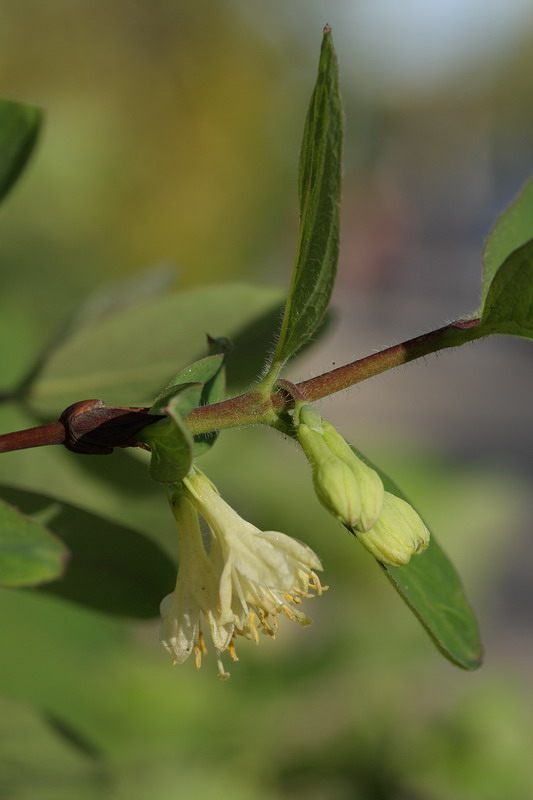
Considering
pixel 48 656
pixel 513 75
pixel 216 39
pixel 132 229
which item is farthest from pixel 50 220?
pixel 513 75

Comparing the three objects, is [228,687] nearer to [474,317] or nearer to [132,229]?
[474,317]

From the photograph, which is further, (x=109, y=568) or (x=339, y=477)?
(x=109, y=568)

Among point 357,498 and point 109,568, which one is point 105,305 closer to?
point 109,568

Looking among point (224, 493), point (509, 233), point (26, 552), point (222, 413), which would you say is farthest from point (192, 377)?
point (224, 493)

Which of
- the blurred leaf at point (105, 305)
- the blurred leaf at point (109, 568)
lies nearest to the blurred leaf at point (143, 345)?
the blurred leaf at point (105, 305)

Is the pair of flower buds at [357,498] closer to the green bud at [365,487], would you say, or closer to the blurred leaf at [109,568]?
the green bud at [365,487]

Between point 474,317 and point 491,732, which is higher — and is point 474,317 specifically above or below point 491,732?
above
